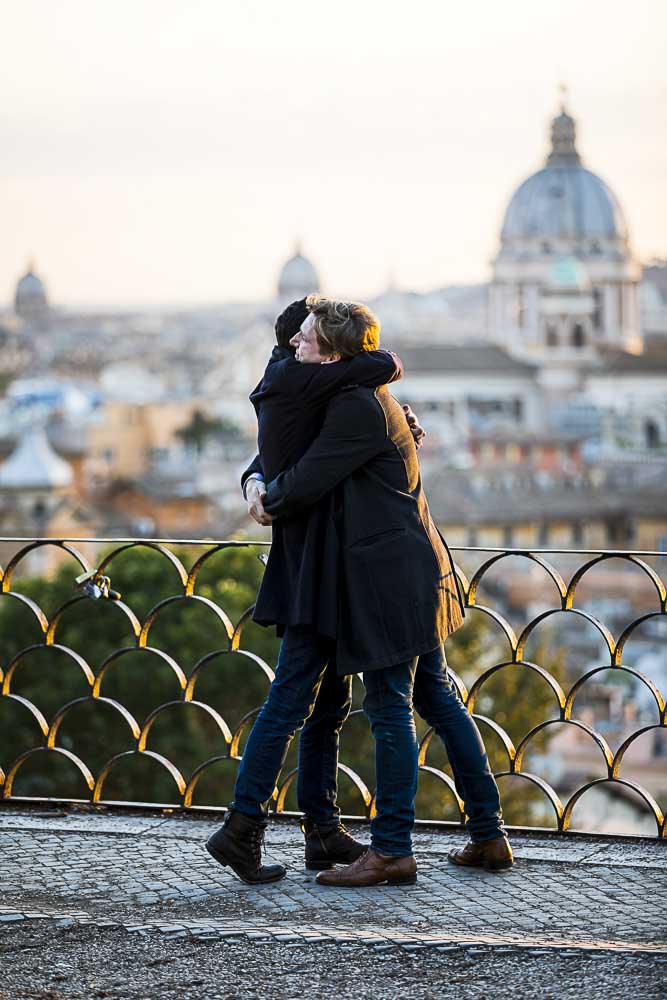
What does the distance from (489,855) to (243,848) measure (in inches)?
17.7

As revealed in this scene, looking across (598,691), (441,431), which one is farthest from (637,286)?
(598,691)

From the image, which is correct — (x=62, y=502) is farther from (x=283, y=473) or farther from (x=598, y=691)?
(x=283, y=473)

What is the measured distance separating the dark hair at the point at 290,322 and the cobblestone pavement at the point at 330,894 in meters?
0.96

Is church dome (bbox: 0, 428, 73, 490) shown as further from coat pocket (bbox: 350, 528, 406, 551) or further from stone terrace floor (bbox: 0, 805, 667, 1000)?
coat pocket (bbox: 350, 528, 406, 551)

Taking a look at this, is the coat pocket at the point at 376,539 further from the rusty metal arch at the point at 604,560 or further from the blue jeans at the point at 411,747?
the rusty metal arch at the point at 604,560

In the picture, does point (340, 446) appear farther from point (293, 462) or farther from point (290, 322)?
point (290, 322)

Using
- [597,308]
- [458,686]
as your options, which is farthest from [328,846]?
[597,308]

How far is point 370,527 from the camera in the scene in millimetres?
3541

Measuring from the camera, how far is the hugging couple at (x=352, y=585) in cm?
353

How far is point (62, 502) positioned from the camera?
5425 cm

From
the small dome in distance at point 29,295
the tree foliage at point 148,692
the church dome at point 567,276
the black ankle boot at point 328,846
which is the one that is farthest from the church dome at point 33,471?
the small dome in distance at point 29,295

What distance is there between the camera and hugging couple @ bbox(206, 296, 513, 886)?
3533mm

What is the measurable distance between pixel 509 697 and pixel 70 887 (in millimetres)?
16906

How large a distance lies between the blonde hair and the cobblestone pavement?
936mm
